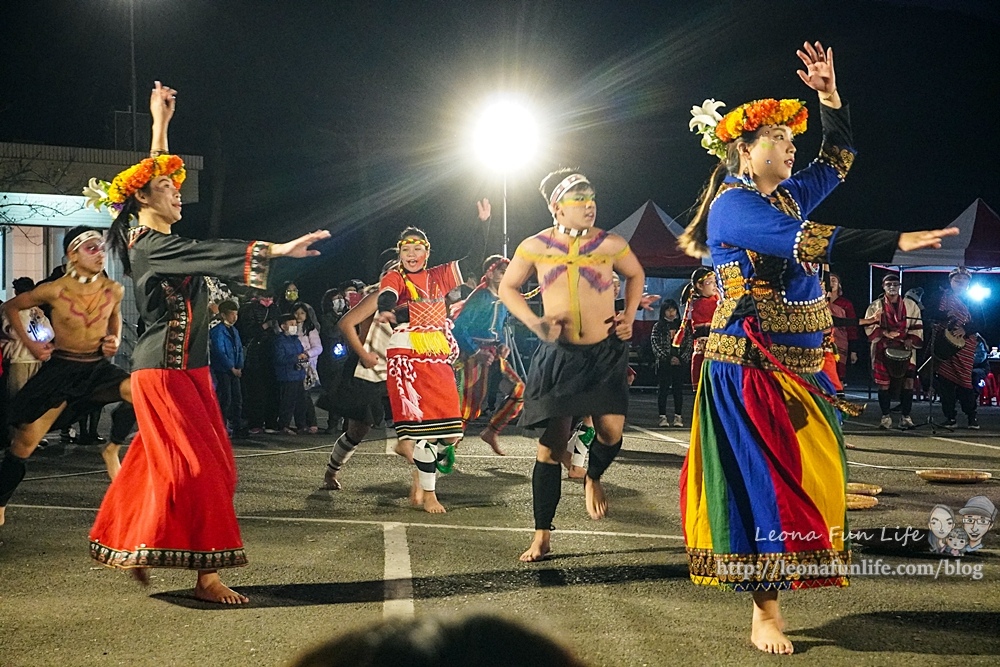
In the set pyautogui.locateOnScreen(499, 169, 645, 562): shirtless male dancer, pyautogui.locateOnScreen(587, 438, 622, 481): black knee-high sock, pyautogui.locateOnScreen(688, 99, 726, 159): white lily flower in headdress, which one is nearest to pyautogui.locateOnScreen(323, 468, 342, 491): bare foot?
pyautogui.locateOnScreen(587, 438, 622, 481): black knee-high sock

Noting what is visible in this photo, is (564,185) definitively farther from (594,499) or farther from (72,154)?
(72,154)

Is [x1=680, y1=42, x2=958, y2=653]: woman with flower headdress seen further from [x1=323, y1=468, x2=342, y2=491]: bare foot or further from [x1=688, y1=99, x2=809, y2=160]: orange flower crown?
[x1=323, y1=468, x2=342, y2=491]: bare foot

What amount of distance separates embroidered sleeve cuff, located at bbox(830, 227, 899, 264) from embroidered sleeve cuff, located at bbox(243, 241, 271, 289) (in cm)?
245

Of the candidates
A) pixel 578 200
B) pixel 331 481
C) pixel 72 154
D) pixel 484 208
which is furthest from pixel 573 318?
pixel 72 154

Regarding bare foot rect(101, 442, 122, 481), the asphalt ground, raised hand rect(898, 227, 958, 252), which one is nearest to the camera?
raised hand rect(898, 227, 958, 252)

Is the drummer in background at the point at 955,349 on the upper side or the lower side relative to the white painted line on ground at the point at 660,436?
upper

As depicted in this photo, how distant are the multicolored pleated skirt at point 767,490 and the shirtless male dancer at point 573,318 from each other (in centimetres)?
178

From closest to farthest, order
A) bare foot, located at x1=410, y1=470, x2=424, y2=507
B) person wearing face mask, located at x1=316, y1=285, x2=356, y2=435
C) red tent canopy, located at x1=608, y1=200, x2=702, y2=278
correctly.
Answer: bare foot, located at x1=410, y1=470, x2=424, y2=507 < person wearing face mask, located at x1=316, y1=285, x2=356, y2=435 < red tent canopy, located at x1=608, y1=200, x2=702, y2=278

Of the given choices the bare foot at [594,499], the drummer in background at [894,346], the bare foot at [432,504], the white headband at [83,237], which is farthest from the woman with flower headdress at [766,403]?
the drummer in background at [894,346]

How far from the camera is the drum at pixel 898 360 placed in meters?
14.4

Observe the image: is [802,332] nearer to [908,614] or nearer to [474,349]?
[908,614]

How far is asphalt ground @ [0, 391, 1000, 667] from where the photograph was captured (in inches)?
172

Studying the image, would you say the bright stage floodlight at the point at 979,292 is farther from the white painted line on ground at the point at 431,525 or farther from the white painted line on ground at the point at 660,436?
the white painted line on ground at the point at 431,525

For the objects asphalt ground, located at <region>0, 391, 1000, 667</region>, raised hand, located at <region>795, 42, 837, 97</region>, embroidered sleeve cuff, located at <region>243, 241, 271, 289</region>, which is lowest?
asphalt ground, located at <region>0, 391, 1000, 667</region>
